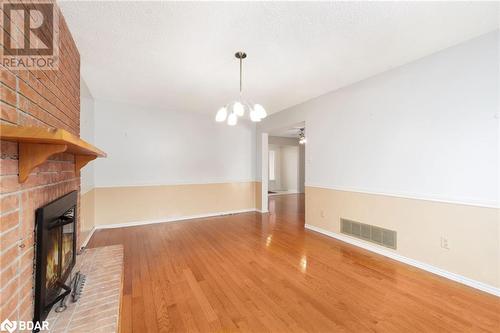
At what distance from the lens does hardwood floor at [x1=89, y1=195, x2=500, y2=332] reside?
168cm

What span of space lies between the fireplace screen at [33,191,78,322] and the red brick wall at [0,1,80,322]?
34 mm

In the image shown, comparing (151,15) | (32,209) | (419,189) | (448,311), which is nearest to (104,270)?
(32,209)

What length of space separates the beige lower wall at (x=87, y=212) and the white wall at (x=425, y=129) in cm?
411

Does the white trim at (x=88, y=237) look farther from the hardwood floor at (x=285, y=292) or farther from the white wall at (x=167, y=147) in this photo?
the white wall at (x=167, y=147)

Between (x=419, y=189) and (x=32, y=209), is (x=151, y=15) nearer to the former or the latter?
(x=32, y=209)

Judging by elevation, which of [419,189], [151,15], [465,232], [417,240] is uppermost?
[151,15]

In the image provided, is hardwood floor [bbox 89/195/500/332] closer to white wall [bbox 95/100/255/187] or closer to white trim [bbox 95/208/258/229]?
white trim [bbox 95/208/258/229]

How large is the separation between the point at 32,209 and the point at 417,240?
3.76 m

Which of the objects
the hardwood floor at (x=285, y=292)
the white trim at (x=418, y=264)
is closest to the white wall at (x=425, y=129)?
the white trim at (x=418, y=264)

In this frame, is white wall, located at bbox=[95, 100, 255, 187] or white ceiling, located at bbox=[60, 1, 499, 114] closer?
white ceiling, located at bbox=[60, 1, 499, 114]

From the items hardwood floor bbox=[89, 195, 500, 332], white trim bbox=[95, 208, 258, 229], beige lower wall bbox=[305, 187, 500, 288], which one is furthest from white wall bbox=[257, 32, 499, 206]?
white trim bbox=[95, 208, 258, 229]

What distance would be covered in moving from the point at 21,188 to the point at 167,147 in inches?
151

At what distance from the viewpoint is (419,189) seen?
2621 mm

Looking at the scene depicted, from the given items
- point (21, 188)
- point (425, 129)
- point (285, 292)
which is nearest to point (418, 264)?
point (425, 129)
